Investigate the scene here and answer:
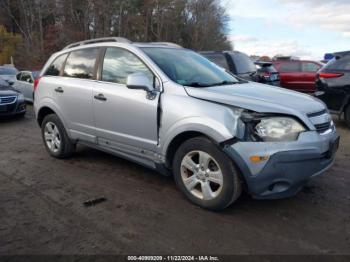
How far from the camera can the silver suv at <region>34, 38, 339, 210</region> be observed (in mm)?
3238

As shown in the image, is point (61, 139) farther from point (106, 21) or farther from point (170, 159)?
point (106, 21)

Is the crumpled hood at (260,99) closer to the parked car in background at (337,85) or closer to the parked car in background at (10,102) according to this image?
the parked car in background at (337,85)

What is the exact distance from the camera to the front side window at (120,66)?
13.7 feet

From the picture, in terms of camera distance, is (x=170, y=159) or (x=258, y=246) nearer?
(x=258, y=246)

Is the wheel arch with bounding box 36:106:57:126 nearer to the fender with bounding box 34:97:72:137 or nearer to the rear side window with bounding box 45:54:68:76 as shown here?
the fender with bounding box 34:97:72:137

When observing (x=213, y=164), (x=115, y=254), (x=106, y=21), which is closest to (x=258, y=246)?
(x=213, y=164)

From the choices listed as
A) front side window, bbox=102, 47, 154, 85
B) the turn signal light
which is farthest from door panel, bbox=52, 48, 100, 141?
the turn signal light

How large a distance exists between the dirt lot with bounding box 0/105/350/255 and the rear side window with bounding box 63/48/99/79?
4.57 ft

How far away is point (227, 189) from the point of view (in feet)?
11.1

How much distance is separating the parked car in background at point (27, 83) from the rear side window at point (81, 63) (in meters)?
7.99

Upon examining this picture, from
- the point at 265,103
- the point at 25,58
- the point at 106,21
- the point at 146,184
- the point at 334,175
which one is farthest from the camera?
the point at 25,58

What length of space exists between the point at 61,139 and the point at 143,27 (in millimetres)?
38253

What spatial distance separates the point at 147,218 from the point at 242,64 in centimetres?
664

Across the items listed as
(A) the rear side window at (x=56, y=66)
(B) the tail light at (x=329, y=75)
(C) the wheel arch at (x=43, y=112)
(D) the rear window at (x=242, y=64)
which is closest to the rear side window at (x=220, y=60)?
(D) the rear window at (x=242, y=64)
